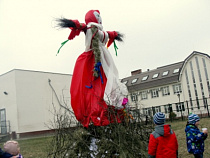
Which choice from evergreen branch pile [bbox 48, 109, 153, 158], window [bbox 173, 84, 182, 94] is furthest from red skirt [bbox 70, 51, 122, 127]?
window [bbox 173, 84, 182, 94]

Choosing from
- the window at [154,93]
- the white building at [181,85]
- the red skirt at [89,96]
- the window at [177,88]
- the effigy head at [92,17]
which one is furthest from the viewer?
the window at [154,93]

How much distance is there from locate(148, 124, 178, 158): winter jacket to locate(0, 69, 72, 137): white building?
20.5 m

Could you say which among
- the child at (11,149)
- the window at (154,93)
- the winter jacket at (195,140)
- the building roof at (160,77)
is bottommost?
the winter jacket at (195,140)

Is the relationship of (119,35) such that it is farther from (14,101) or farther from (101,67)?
(14,101)

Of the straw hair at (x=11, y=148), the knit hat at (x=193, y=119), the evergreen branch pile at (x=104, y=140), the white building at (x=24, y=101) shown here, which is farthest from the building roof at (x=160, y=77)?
the straw hair at (x=11, y=148)

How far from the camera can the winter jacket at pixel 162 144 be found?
327 cm

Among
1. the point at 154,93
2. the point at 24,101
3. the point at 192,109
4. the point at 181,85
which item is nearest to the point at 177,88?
→ the point at 181,85

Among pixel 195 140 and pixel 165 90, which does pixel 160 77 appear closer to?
pixel 165 90

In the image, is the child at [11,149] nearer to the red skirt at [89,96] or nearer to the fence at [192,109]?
the red skirt at [89,96]

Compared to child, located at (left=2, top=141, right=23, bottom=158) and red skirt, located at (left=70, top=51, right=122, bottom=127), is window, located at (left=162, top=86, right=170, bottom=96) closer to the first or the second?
red skirt, located at (left=70, top=51, right=122, bottom=127)

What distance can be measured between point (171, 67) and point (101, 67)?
29436 millimetres

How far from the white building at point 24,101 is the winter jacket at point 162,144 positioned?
808 inches

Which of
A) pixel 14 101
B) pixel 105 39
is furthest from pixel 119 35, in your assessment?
pixel 14 101

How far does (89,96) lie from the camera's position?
4199 millimetres
